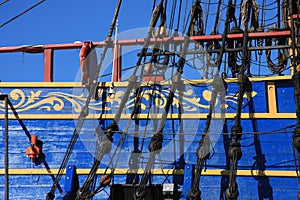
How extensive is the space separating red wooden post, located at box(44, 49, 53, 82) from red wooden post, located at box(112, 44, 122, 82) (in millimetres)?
741

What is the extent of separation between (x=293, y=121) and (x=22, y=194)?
2.90 metres

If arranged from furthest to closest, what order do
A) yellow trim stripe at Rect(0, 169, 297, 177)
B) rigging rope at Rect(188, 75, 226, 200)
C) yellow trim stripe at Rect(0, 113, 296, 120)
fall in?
yellow trim stripe at Rect(0, 113, 296, 120) < yellow trim stripe at Rect(0, 169, 297, 177) < rigging rope at Rect(188, 75, 226, 200)

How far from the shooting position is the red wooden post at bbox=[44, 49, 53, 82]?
6.47 m

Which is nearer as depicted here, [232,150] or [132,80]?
[232,150]

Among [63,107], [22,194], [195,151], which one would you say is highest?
[63,107]

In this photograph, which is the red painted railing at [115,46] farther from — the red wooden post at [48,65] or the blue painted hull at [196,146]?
the blue painted hull at [196,146]

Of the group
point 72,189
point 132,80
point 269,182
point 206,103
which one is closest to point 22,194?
point 72,189

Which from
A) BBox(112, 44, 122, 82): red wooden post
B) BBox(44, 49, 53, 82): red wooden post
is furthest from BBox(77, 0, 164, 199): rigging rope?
BBox(44, 49, 53, 82): red wooden post

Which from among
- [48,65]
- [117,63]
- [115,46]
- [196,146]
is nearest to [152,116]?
[196,146]

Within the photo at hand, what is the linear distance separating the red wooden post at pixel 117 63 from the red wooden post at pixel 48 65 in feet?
2.43

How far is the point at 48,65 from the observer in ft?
21.6

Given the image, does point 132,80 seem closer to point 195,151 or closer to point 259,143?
point 195,151

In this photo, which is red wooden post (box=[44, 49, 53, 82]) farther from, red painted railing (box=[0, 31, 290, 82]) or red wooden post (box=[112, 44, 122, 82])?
red wooden post (box=[112, 44, 122, 82])

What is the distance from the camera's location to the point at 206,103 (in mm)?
5961
